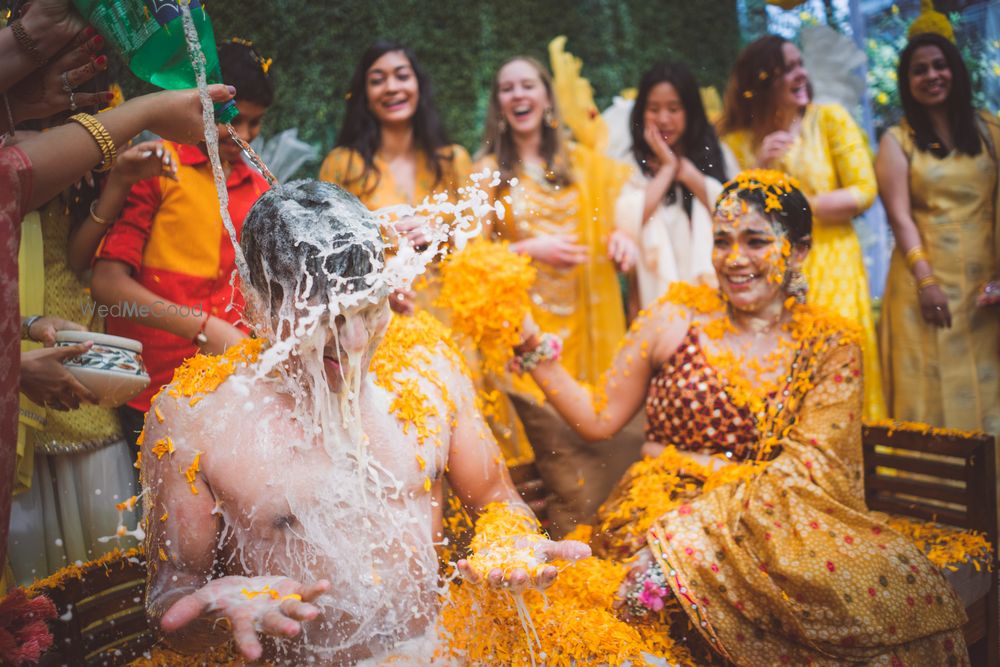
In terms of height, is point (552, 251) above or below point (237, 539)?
above

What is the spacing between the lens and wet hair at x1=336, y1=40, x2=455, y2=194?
3.37 m

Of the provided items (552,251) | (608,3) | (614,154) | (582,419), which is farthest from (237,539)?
(608,3)

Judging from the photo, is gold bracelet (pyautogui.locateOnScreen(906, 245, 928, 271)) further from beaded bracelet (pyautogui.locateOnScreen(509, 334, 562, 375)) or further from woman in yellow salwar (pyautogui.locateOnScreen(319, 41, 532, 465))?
beaded bracelet (pyautogui.locateOnScreen(509, 334, 562, 375))

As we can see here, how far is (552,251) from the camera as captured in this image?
3.63 metres

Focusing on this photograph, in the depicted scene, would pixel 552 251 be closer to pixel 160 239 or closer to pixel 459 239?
pixel 459 239

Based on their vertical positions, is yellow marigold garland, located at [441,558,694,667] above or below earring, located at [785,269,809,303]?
below

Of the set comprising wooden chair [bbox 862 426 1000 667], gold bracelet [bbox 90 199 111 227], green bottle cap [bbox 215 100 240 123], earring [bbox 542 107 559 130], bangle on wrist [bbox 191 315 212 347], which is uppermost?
earring [bbox 542 107 559 130]

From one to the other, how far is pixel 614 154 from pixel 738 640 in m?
3.23

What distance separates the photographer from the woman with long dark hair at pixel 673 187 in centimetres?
378

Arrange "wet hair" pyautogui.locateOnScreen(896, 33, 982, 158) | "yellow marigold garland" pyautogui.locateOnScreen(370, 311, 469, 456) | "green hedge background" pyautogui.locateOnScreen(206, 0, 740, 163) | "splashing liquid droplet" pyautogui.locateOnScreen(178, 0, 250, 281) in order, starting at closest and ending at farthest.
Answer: "splashing liquid droplet" pyautogui.locateOnScreen(178, 0, 250, 281) → "yellow marigold garland" pyautogui.locateOnScreen(370, 311, 469, 456) → "green hedge background" pyautogui.locateOnScreen(206, 0, 740, 163) → "wet hair" pyautogui.locateOnScreen(896, 33, 982, 158)

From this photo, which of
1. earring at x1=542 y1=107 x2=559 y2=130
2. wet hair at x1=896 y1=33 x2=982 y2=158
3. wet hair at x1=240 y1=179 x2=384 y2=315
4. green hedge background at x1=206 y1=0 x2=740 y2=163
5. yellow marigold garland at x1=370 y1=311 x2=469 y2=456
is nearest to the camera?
wet hair at x1=240 y1=179 x2=384 y2=315

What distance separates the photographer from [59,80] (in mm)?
1549

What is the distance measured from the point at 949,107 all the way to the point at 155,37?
3240 millimetres

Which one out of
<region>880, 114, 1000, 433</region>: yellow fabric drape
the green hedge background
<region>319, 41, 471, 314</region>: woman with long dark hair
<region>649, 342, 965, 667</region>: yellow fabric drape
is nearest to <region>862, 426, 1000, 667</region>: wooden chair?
<region>649, 342, 965, 667</region>: yellow fabric drape
